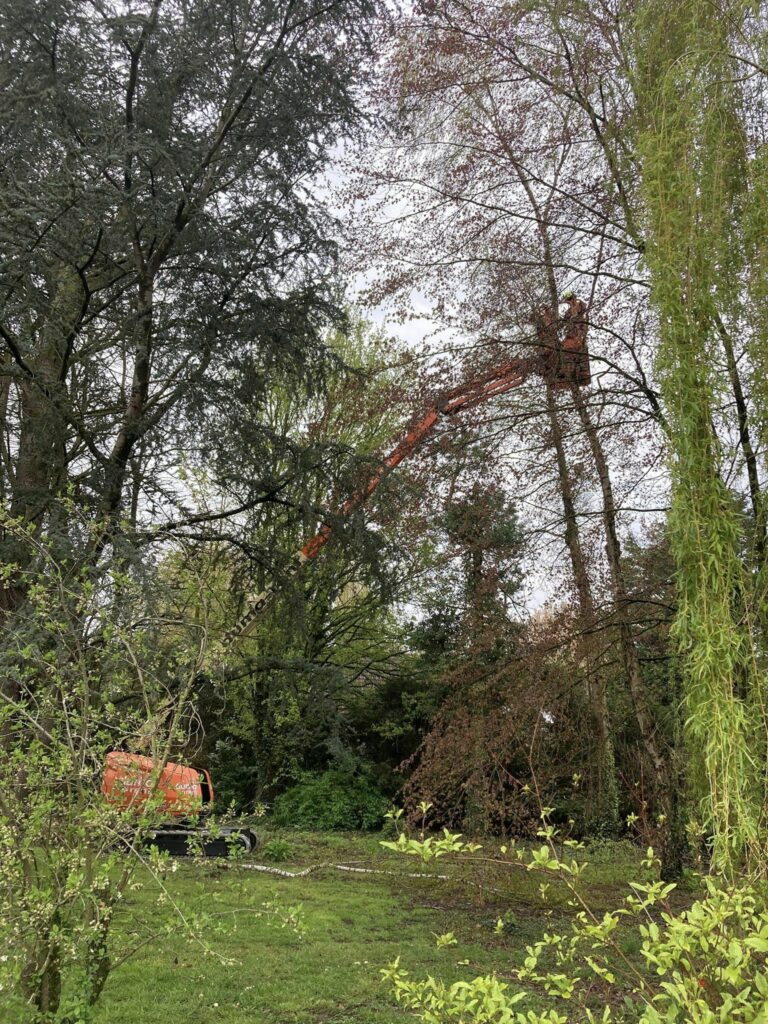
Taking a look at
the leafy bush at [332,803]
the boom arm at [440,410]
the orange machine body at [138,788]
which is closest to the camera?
the orange machine body at [138,788]

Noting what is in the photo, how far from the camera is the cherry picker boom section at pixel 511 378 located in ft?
19.0

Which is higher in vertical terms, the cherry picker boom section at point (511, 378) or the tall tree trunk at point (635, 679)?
the cherry picker boom section at point (511, 378)

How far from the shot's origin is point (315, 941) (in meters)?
5.10

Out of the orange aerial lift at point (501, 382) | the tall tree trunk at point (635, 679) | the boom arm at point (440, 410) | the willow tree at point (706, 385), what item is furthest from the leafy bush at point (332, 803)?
the willow tree at point (706, 385)

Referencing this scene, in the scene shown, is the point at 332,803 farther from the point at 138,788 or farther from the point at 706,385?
the point at 706,385

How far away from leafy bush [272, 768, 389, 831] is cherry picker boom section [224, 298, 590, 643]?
6151mm

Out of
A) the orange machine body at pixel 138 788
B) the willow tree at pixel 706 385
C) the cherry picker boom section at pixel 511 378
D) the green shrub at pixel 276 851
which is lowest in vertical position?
the green shrub at pixel 276 851

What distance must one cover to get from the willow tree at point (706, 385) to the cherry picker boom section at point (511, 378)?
267 centimetres

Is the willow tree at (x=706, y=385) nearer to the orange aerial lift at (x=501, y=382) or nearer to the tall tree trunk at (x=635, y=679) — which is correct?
the orange aerial lift at (x=501, y=382)

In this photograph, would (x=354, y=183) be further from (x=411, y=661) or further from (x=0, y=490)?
(x=411, y=661)

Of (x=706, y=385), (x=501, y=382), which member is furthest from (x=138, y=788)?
(x=501, y=382)

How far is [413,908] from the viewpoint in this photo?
21.2 ft

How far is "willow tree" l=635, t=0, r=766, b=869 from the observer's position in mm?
2232

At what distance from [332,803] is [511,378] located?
806 cm
